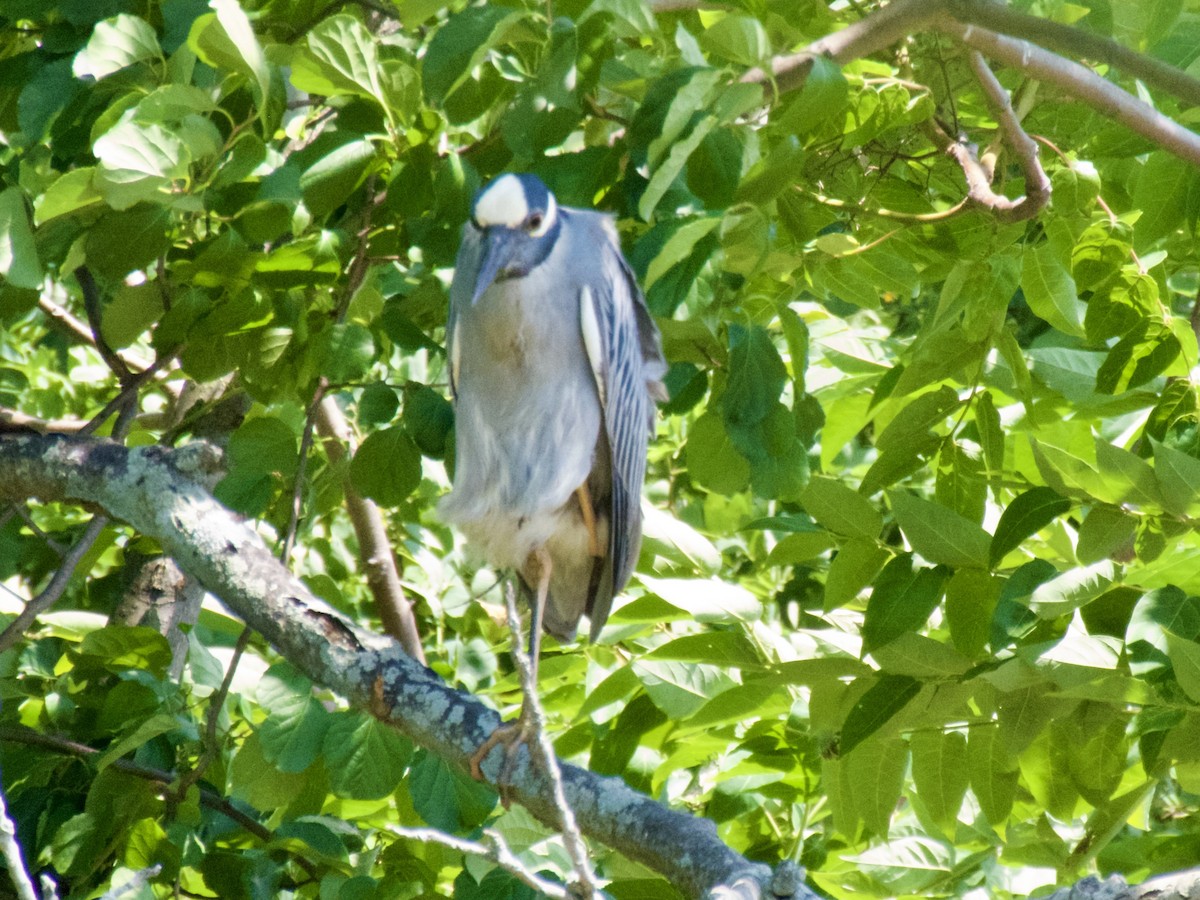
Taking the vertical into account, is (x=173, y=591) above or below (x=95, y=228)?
below

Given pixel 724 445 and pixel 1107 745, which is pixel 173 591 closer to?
pixel 724 445

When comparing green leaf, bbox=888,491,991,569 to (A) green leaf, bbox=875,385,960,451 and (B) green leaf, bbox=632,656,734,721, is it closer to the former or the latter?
(A) green leaf, bbox=875,385,960,451

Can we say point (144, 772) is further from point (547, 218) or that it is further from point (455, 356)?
point (547, 218)

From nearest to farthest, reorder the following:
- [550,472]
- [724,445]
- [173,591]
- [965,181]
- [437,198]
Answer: [437,198] → [724,445] → [965,181] → [550,472] → [173,591]

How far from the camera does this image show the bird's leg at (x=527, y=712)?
1604 millimetres

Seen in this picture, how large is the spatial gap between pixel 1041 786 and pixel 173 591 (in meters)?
1.91

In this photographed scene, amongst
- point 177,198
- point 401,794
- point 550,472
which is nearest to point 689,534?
point 550,472

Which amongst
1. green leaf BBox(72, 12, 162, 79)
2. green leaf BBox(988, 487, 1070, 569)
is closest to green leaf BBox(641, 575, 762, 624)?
green leaf BBox(988, 487, 1070, 569)

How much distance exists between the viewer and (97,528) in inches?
101

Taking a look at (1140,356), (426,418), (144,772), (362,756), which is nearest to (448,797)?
(362,756)

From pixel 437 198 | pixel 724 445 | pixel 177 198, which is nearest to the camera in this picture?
pixel 177 198

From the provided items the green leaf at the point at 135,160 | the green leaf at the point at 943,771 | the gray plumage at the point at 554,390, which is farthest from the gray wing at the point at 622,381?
the green leaf at the point at 135,160

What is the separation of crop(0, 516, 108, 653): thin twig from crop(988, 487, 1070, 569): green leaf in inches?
63.3

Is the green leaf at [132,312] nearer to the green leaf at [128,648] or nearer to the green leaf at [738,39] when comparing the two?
the green leaf at [128,648]
